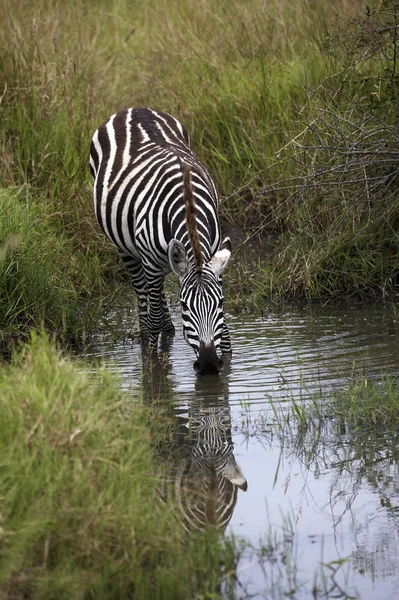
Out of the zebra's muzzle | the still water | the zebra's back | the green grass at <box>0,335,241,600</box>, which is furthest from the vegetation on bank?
the green grass at <box>0,335,241,600</box>

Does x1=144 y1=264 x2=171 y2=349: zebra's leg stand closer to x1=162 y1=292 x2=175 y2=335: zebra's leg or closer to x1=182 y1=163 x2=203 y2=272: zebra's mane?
x1=162 y1=292 x2=175 y2=335: zebra's leg

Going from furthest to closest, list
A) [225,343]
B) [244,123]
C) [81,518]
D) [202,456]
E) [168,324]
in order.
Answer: [244,123] → [168,324] → [225,343] → [202,456] → [81,518]

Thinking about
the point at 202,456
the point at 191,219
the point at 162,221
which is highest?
the point at 191,219

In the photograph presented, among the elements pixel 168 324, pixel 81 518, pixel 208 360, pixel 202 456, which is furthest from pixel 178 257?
pixel 81 518

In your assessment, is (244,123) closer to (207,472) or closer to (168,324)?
(168,324)

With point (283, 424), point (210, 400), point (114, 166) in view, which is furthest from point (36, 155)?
point (283, 424)

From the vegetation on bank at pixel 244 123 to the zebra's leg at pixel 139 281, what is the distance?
0.43m

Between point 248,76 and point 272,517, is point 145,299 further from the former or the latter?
point 272,517

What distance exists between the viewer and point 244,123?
1042cm

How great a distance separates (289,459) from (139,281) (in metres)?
3.55

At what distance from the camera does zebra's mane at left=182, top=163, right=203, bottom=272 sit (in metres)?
6.49

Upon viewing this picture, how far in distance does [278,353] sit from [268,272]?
1.81 metres

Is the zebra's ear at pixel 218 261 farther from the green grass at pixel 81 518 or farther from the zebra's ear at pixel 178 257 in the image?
the green grass at pixel 81 518

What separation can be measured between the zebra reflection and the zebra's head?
217 mm
